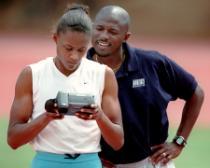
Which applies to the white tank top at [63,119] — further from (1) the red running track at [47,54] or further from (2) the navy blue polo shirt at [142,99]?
(1) the red running track at [47,54]

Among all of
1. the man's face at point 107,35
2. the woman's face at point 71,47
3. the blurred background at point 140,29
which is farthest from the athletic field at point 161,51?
the woman's face at point 71,47

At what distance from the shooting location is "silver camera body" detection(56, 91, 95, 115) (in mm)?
3480

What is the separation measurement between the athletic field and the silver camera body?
12.9 ft

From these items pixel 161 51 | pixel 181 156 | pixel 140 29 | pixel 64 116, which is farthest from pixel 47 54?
pixel 64 116

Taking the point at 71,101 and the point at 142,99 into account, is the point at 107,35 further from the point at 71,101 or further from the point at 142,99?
the point at 71,101

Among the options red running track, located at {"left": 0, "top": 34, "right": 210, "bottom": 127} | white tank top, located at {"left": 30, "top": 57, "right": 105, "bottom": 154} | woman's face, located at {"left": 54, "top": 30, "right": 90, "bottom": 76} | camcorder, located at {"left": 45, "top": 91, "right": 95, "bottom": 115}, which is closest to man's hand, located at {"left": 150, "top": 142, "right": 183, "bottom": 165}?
white tank top, located at {"left": 30, "top": 57, "right": 105, "bottom": 154}

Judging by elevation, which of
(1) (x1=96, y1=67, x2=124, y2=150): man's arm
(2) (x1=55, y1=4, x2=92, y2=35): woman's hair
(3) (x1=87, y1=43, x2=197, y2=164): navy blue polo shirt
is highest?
(2) (x1=55, y1=4, x2=92, y2=35): woman's hair

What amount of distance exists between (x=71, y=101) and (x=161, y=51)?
45.2 feet

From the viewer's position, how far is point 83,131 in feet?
12.3

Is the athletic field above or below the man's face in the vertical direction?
below

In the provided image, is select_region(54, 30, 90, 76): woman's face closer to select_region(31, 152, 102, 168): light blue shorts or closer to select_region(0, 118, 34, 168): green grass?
select_region(31, 152, 102, 168): light blue shorts

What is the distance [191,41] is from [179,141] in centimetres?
1450

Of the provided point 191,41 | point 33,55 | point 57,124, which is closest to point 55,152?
point 57,124

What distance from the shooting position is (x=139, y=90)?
4.71 m
